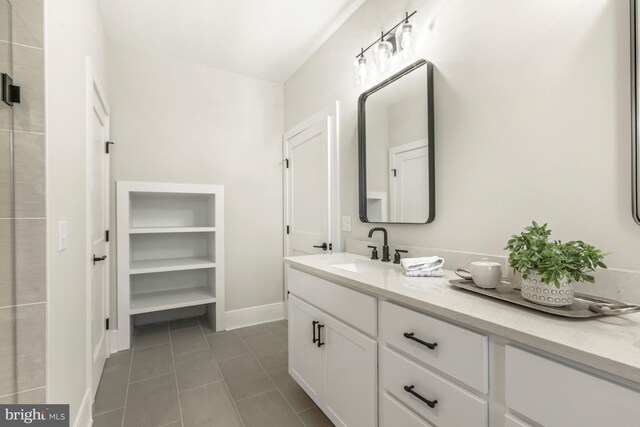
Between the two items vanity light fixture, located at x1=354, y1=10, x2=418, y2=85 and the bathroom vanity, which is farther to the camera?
vanity light fixture, located at x1=354, y1=10, x2=418, y2=85

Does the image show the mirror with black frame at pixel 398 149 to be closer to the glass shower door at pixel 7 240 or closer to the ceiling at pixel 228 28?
the ceiling at pixel 228 28

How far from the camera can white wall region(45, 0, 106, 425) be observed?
1064 mm

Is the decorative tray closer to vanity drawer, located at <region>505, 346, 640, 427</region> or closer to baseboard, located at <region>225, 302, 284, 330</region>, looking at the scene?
vanity drawer, located at <region>505, 346, 640, 427</region>

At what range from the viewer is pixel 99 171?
2141mm

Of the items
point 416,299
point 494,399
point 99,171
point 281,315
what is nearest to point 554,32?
point 416,299

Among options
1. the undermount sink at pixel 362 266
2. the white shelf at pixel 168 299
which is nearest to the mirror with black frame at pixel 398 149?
the undermount sink at pixel 362 266

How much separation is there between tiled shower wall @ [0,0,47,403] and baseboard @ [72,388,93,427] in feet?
1.91

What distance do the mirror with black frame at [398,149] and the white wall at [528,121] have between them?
0.07 metres

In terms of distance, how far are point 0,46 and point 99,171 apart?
4.49 feet

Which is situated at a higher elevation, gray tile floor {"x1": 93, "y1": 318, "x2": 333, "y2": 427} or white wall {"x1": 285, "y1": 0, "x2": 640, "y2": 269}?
white wall {"x1": 285, "y1": 0, "x2": 640, "y2": 269}

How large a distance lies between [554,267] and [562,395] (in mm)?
349

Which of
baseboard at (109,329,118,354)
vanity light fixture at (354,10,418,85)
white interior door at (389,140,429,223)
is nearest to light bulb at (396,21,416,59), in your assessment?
vanity light fixture at (354,10,418,85)

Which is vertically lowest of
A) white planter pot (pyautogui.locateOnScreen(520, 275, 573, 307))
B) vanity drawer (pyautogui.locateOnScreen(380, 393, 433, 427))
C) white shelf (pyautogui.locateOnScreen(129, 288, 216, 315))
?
white shelf (pyautogui.locateOnScreen(129, 288, 216, 315))

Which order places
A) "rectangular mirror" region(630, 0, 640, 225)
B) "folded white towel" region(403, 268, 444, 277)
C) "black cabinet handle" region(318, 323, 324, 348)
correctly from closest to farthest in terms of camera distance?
"rectangular mirror" region(630, 0, 640, 225) < "folded white towel" region(403, 268, 444, 277) < "black cabinet handle" region(318, 323, 324, 348)
